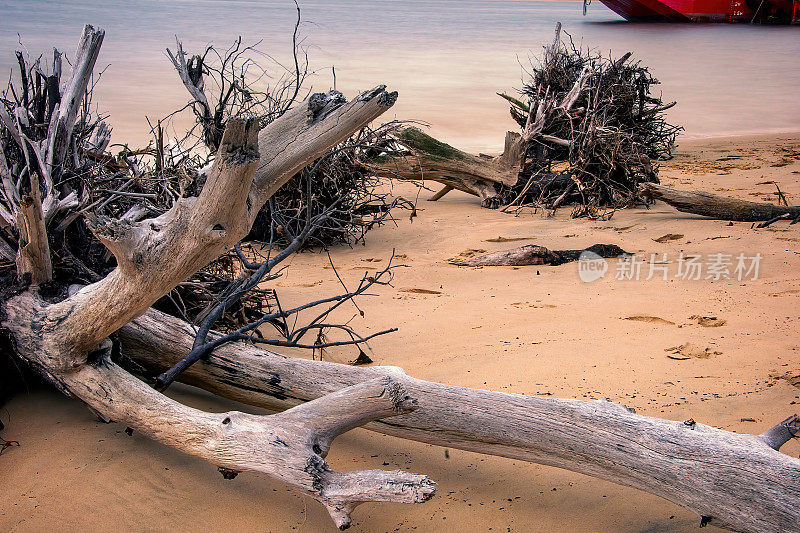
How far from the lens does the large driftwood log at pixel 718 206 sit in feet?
19.3

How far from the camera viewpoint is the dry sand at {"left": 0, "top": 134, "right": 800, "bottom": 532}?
238 centimetres

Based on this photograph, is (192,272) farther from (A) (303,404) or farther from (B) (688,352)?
(B) (688,352)

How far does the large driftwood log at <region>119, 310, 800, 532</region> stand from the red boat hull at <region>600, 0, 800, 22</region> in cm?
4135

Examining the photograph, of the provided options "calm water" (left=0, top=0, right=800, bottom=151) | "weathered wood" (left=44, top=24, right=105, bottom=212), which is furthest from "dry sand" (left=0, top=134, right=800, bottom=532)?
"calm water" (left=0, top=0, right=800, bottom=151)

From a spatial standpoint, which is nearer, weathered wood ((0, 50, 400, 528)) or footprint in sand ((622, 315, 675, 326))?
weathered wood ((0, 50, 400, 528))

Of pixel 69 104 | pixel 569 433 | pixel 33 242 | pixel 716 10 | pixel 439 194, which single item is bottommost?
pixel 439 194

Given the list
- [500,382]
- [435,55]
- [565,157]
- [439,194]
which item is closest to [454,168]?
[439,194]

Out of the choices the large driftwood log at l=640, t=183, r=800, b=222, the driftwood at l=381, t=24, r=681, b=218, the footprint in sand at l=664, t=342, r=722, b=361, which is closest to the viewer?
the footprint in sand at l=664, t=342, r=722, b=361

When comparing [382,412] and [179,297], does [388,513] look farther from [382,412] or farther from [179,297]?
[179,297]

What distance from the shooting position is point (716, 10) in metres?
40.1

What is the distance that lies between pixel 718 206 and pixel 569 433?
14.8 ft

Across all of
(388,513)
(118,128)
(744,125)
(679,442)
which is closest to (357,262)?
(388,513)

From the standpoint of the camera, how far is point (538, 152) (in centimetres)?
796

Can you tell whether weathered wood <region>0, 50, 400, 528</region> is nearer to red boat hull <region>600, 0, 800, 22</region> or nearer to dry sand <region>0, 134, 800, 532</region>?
dry sand <region>0, 134, 800, 532</region>
